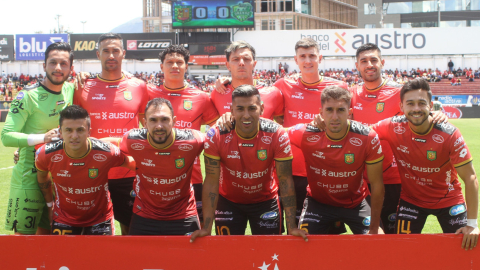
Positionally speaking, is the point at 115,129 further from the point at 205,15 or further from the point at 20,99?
the point at 205,15

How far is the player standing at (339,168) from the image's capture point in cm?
453

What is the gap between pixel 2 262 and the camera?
3.86 meters

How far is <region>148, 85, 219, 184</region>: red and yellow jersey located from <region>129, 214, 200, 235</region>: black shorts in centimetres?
92

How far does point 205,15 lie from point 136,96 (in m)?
37.1

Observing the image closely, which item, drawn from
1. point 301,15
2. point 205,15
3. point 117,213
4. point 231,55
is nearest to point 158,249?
point 117,213

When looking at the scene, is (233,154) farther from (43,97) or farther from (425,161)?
(43,97)

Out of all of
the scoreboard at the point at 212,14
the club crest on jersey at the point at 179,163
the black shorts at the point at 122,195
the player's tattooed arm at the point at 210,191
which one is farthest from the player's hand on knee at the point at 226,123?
the scoreboard at the point at 212,14

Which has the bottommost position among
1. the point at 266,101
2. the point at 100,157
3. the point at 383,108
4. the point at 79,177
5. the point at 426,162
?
the point at 79,177

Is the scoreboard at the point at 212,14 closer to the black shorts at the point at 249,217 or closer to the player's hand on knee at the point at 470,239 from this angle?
the black shorts at the point at 249,217

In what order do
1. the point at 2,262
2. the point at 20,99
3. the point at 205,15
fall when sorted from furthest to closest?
the point at 205,15 → the point at 20,99 → the point at 2,262

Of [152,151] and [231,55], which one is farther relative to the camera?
[231,55]

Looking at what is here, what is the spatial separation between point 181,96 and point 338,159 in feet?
7.60

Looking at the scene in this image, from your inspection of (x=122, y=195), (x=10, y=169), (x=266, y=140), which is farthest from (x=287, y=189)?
(x=10, y=169)

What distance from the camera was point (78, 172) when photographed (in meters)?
4.72
